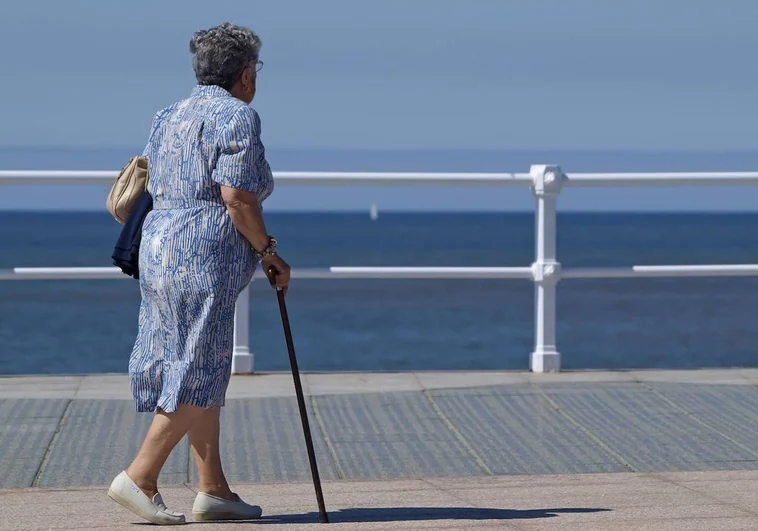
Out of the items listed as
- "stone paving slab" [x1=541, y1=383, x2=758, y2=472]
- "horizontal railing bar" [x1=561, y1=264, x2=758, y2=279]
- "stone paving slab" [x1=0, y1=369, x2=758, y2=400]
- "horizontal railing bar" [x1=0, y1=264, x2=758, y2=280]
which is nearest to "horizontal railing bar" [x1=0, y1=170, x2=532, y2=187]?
"horizontal railing bar" [x1=0, y1=264, x2=758, y2=280]

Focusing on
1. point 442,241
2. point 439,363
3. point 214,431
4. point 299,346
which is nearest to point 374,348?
point 299,346

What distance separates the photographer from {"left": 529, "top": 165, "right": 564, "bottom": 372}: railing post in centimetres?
863

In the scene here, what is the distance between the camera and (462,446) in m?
6.90

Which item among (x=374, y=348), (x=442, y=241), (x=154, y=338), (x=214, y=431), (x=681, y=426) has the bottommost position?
(x=442, y=241)

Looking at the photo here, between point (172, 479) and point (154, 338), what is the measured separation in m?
1.11

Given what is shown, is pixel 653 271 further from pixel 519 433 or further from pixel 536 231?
pixel 519 433

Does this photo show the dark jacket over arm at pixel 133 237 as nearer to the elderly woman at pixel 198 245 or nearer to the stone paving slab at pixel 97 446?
the elderly woman at pixel 198 245

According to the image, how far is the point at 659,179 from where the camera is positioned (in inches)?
346

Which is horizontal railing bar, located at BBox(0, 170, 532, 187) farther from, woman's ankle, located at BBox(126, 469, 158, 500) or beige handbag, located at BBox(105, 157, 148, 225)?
woman's ankle, located at BBox(126, 469, 158, 500)

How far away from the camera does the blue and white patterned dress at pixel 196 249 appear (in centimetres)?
520

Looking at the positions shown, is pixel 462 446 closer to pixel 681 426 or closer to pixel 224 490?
pixel 681 426

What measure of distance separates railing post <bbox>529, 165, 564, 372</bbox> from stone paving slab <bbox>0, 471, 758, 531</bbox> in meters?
2.51

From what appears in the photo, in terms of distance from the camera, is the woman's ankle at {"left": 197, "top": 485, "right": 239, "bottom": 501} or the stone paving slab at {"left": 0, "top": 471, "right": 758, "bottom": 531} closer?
the stone paving slab at {"left": 0, "top": 471, "right": 758, "bottom": 531}

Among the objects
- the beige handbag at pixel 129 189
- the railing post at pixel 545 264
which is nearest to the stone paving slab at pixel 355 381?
the railing post at pixel 545 264
